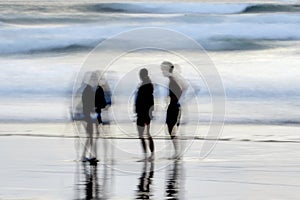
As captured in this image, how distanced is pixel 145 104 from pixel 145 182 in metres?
2.21

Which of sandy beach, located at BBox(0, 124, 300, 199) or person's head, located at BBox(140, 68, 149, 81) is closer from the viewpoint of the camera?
sandy beach, located at BBox(0, 124, 300, 199)

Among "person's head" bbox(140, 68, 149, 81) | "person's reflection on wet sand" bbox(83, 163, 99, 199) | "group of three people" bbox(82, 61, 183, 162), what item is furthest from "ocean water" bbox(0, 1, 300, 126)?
"person's reflection on wet sand" bbox(83, 163, 99, 199)

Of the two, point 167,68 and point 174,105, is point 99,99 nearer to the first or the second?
point 167,68

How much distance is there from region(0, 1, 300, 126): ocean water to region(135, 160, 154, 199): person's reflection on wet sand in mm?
3407

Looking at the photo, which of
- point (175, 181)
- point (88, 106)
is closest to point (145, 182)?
point (175, 181)

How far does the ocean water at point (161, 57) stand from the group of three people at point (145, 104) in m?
2.06

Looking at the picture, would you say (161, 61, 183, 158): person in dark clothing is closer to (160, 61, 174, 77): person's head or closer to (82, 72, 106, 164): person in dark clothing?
(160, 61, 174, 77): person's head

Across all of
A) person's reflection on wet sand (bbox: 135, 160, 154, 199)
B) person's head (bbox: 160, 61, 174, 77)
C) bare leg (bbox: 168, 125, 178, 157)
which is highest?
person's head (bbox: 160, 61, 174, 77)

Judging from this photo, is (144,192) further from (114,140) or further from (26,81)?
(26,81)

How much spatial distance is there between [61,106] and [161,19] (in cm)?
3409

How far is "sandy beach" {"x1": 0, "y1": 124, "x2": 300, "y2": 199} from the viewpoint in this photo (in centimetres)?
1170

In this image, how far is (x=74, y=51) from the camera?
45.9 meters

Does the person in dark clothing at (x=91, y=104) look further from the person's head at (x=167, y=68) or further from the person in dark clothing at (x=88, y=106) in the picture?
the person's head at (x=167, y=68)

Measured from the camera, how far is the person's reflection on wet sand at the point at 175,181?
37.6 ft
